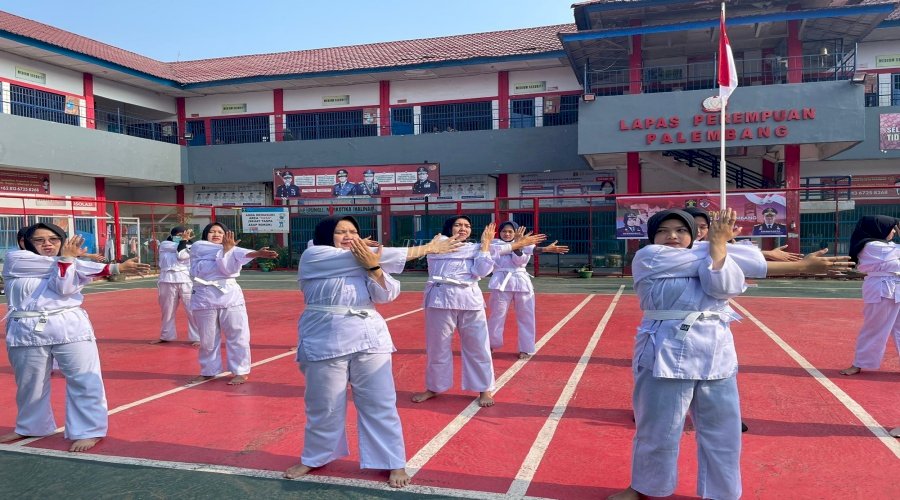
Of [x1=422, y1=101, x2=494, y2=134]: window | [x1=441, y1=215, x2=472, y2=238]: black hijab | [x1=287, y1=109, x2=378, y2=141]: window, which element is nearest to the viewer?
[x1=441, y1=215, x2=472, y2=238]: black hijab

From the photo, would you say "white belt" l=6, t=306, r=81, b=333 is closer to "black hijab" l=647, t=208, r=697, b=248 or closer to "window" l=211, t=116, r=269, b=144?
"black hijab" l=647, t=208, r=697, b=248

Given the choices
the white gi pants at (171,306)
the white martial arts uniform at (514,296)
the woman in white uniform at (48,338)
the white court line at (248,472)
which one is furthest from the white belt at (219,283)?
the white martial arts uniform at (514,296)

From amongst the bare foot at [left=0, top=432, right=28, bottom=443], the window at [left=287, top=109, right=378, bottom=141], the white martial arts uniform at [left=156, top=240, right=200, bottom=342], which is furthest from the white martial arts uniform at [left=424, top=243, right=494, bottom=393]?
the window at [left=287, top=109, right=378, bottom=141]

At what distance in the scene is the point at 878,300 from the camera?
20.1ft

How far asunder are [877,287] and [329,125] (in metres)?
22.2

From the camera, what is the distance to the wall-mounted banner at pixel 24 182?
805 inches

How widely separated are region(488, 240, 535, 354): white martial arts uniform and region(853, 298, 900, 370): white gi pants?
3.55m

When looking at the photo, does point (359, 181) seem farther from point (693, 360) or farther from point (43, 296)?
point (693, 360)

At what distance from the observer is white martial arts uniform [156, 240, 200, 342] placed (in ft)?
29.7

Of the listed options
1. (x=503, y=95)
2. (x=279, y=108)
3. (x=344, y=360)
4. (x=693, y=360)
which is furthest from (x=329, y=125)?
(x=693, y=360)

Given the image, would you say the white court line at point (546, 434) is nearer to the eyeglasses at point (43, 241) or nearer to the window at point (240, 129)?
the eyeglasses at point (43, 241)

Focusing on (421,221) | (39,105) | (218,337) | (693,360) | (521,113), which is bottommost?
(218,337)

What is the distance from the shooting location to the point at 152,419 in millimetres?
5309

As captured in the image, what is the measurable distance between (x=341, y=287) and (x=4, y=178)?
22104 millimetres
